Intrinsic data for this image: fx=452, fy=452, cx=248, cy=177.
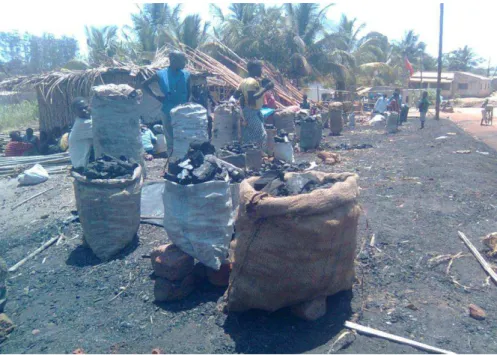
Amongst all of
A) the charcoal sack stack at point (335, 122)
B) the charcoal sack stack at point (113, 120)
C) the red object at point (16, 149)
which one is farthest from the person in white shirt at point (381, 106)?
the charcoal sack stack at point (113, 120)

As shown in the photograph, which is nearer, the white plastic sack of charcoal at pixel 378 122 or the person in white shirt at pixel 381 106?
the white plastic sack of charcoal at pixel 378 122

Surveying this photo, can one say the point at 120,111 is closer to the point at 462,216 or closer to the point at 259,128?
the point at 259,128

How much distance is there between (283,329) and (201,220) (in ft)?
3.88

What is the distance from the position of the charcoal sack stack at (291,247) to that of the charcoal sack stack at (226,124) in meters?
4.65

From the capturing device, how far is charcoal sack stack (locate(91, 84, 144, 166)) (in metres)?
6.25

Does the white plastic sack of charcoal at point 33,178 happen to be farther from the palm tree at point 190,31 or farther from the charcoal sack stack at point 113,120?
the palm tree at point 190,31

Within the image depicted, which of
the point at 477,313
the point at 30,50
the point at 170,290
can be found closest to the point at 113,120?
the point at 170,290

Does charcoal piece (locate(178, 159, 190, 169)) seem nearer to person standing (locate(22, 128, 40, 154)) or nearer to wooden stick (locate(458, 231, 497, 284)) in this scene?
wooden stick (locate(458, 231, 497, 284))

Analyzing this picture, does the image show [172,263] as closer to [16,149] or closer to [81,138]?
[81,138]

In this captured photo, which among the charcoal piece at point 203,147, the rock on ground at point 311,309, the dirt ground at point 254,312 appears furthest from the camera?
the charcoal piece at point 203,147

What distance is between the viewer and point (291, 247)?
3062 millimetres

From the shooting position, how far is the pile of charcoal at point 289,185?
3.48 metres

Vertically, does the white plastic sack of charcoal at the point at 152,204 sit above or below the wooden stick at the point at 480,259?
above

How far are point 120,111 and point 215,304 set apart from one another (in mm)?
3723
